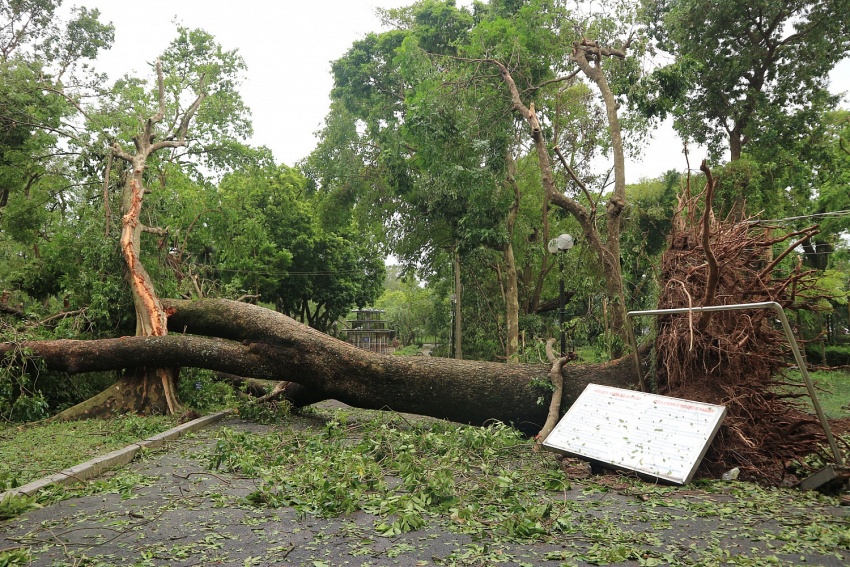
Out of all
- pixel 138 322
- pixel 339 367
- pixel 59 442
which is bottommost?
pixel 59 442

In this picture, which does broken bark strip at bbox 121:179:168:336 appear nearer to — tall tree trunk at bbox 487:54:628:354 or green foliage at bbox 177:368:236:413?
green foliage at bbox 177:368:236:413

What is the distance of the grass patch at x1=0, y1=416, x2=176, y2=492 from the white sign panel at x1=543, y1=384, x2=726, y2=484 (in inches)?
178

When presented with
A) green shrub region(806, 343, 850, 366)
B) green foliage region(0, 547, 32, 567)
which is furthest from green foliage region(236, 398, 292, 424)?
green shrub region(806, 343, 850, 366)

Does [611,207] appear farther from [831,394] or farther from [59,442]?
[59,442]

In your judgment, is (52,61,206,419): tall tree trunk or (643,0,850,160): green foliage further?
(643,0,850,160): green foliage

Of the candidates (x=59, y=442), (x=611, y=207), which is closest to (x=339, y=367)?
(x=59, y=442)

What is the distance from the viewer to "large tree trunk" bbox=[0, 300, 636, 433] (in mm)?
7605

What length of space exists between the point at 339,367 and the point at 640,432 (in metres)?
4.32

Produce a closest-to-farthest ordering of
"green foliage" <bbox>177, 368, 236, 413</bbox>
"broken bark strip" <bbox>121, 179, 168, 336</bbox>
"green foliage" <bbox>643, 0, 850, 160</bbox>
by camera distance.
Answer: "broken bark strip" <bbox>121, 179, 168, 336</bbox>, "green foliage" <bbox>177, 368, 236, 413</bbox>, "green foliage" <bbox>643, 0, 850, 160</bbox>

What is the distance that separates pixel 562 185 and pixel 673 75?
9479 millimetres

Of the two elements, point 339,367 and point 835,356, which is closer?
point 339,367

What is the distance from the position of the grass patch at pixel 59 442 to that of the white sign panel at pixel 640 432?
14.8 ft

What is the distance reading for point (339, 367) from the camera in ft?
27.4

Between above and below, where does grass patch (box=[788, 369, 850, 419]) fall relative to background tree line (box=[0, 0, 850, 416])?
below
